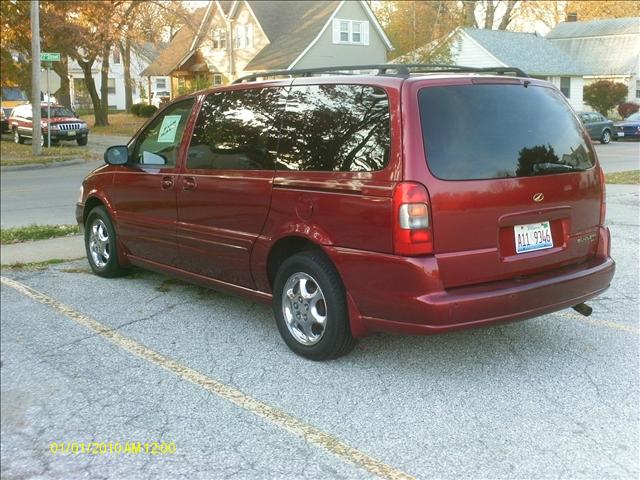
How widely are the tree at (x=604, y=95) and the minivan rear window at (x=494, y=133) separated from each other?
89.4 ft

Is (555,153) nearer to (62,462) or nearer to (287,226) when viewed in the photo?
(287,226)

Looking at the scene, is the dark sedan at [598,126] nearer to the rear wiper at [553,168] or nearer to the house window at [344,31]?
the house window at [344,31]

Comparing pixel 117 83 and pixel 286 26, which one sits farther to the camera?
pixel 117 83

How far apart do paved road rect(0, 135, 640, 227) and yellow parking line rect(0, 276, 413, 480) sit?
587cm

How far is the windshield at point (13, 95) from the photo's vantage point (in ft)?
117

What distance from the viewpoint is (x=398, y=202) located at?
404 cm

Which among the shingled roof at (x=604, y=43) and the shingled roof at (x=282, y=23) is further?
the shingled roof at (x=282, y=23)

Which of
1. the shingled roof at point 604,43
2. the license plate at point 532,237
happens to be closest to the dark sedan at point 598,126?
the shingled roof at point 604,43

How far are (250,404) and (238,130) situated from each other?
2119 mm

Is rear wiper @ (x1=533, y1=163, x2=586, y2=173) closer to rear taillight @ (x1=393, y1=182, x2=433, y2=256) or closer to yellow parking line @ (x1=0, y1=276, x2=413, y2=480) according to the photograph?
rear taillight @ (x1=393, y1=182, x2=433, y2=256)

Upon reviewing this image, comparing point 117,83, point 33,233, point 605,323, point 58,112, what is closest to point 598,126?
point 58,112

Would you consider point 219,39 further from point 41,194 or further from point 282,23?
point 41,194

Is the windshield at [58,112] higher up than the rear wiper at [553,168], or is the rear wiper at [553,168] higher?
the windshield at [58,112]

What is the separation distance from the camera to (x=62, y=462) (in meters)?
3.31
